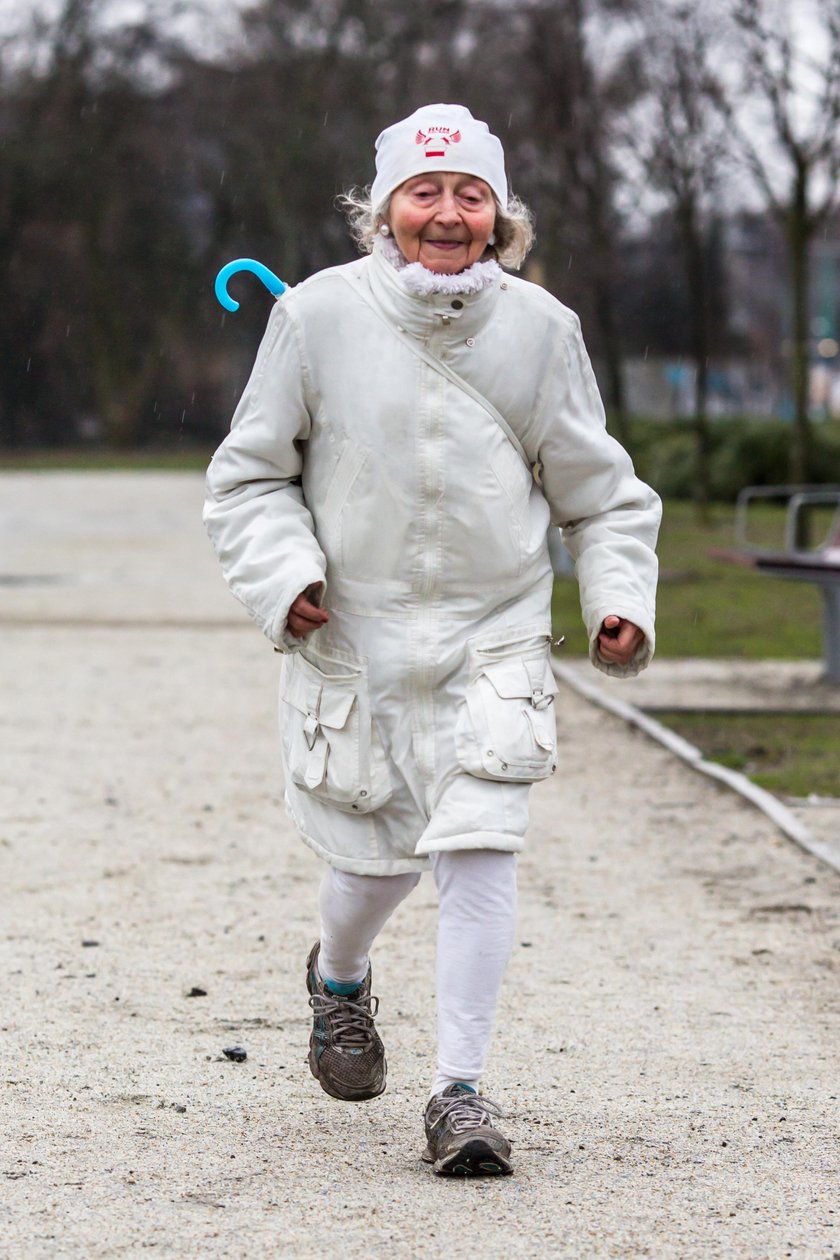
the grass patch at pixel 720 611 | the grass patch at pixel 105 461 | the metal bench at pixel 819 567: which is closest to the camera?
the metal bench at pixel 819 567

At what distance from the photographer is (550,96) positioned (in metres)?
21.2

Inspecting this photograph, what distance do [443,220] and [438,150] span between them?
129 millimetres

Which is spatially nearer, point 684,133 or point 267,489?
point 267,489

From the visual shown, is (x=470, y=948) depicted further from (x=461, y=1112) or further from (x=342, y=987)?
(x=342, y=987)

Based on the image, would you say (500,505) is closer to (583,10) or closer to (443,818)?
(443,818)

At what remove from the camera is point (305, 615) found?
3771 mm

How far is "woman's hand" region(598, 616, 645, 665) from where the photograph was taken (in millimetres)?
3883

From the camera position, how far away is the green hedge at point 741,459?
29562 millimetres

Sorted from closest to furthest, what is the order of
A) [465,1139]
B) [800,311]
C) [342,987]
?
[465,1139] < [342,987] < [800,311]

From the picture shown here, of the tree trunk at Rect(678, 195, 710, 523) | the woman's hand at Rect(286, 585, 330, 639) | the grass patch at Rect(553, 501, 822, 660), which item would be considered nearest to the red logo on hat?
the woman's hand at Rect(286, 585, 330, 639)

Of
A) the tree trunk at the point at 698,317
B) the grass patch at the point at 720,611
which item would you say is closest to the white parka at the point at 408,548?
the grass patch at the point at 720,611

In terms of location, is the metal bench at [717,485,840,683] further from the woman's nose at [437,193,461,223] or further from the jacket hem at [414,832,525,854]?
the jacket hem at [414,832,525,854]

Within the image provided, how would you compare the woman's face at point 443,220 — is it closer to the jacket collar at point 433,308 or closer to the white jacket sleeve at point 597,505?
the jacket collar at point 433,308

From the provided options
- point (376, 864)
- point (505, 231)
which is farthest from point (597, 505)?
point (376, 864)
